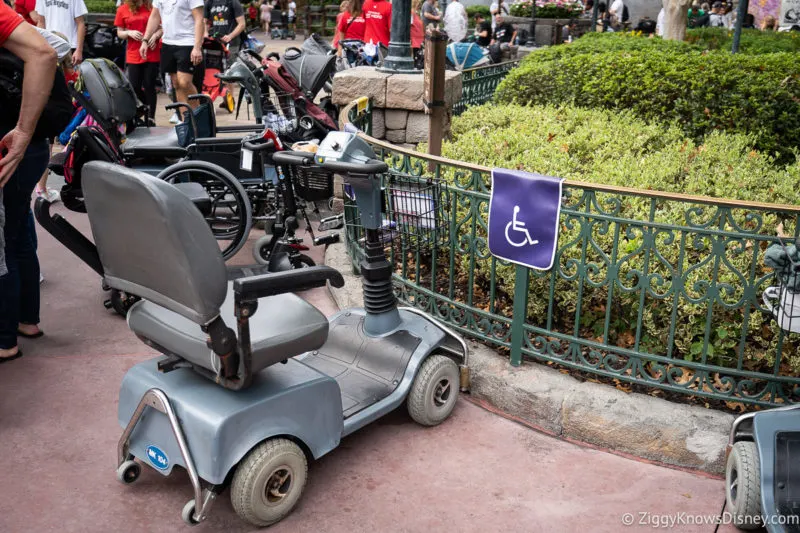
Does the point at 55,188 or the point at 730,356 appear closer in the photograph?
the point at 730,356

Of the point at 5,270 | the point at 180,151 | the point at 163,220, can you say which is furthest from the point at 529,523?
the point at 180,151

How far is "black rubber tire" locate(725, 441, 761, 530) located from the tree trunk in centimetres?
1054

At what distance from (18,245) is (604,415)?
11.0 ft

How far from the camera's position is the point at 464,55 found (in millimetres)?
13336

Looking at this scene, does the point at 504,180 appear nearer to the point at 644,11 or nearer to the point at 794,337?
the point at 794,337

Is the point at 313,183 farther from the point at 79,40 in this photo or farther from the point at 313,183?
the point at 79,40

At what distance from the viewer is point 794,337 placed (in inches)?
150

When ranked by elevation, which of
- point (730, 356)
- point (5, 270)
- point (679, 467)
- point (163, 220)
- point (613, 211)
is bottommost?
point (679, 467)

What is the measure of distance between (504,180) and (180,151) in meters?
3.35

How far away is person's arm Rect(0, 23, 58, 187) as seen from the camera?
13.0 feet

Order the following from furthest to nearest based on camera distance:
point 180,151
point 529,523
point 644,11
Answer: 1. point 644,11
2. point 180,151
3. point 529,523

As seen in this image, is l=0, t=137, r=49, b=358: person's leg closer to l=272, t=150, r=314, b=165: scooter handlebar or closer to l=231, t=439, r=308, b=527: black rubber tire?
l=272, t=150, r=314, b=165: scooter handlebar

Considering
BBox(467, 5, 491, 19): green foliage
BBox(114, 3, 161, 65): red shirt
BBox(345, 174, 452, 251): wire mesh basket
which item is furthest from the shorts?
BBox(467, 5, 491, 19): green foliage

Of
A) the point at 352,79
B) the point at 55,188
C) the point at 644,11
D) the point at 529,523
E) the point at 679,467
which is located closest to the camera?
the point at 529,523
